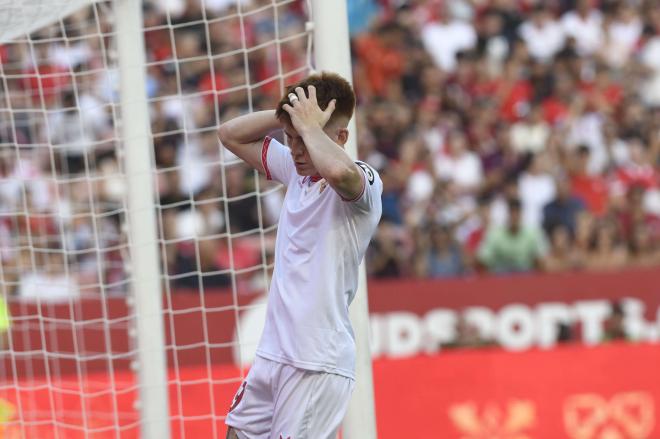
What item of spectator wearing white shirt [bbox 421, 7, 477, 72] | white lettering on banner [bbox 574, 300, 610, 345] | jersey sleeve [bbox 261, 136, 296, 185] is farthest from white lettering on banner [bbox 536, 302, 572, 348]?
jersey sleeve [bbox 261, 136, 296, 185]

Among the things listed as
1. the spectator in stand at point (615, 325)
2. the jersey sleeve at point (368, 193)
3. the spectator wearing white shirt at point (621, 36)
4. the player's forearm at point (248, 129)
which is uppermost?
the spectator wearing white shirt at point (621, 36)

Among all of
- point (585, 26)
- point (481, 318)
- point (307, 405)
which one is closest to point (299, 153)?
point (307, 405)

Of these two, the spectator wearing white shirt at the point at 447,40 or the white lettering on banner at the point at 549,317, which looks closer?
the white lettering on banner at the point at 549,317

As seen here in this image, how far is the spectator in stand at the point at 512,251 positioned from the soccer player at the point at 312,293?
6.80 metres

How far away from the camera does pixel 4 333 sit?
893 centimetres

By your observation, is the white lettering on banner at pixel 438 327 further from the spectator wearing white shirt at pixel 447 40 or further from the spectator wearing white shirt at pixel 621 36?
the spectator wearing white shirt at pixel 621 36

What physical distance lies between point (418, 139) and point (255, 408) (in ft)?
26.4

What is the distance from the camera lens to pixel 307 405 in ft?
14.1

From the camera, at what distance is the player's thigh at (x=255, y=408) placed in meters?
4.41

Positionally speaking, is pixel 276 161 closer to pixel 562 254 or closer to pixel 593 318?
pixel 593 318

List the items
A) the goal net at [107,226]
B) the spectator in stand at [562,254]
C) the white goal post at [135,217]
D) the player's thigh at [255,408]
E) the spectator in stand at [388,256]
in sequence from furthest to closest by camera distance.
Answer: the spectator in stand at [562,254] → the spectator in stand at [388,256] → the goal net at [107,226] → the white goal post at [135,217] → the player's thigh at [255,408]

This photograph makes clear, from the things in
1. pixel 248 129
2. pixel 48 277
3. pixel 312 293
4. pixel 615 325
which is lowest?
pixel 615 325

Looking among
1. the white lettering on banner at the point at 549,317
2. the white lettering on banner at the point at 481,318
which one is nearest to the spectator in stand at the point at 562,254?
the white lettering on banner at the point at 549,317

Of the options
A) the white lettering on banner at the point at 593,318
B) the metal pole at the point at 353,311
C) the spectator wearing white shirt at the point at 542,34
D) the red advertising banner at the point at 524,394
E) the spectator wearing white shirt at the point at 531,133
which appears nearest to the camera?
the metal pole at the point at 353,311
